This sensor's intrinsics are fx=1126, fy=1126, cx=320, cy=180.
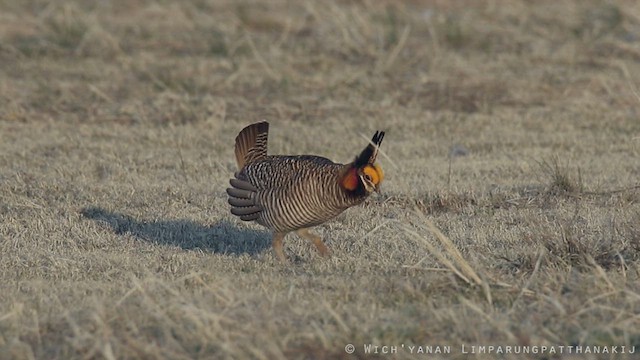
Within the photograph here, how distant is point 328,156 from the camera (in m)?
9.91

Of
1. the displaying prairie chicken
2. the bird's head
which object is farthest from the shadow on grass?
the bird's head

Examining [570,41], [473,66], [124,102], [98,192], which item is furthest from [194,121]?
[570,41]

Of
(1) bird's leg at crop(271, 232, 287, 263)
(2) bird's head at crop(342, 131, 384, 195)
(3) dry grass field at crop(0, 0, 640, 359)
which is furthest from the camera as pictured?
(1) bird's leg at crop(271, 232, 287, 263)

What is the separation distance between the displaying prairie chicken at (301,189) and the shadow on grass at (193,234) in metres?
0.50

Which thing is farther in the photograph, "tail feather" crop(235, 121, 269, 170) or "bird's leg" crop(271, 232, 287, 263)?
"tail feather" crop(235, 121, 269, 170)

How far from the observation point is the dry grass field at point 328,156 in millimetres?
4934

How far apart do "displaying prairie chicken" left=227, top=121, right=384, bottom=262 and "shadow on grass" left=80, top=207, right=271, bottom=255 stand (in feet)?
1.65

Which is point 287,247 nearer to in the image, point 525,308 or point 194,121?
point 525,308

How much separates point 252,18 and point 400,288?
31.2 feet

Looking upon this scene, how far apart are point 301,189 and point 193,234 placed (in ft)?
4.41

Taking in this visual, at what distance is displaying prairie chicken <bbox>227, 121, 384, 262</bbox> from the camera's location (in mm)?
5898

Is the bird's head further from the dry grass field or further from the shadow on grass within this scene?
the shadow on grass

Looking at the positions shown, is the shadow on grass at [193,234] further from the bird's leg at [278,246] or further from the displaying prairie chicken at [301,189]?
the displaying prairie chicken at [301,189]

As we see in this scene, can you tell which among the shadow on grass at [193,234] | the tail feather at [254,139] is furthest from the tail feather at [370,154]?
the shadow on grass at [193,234]
